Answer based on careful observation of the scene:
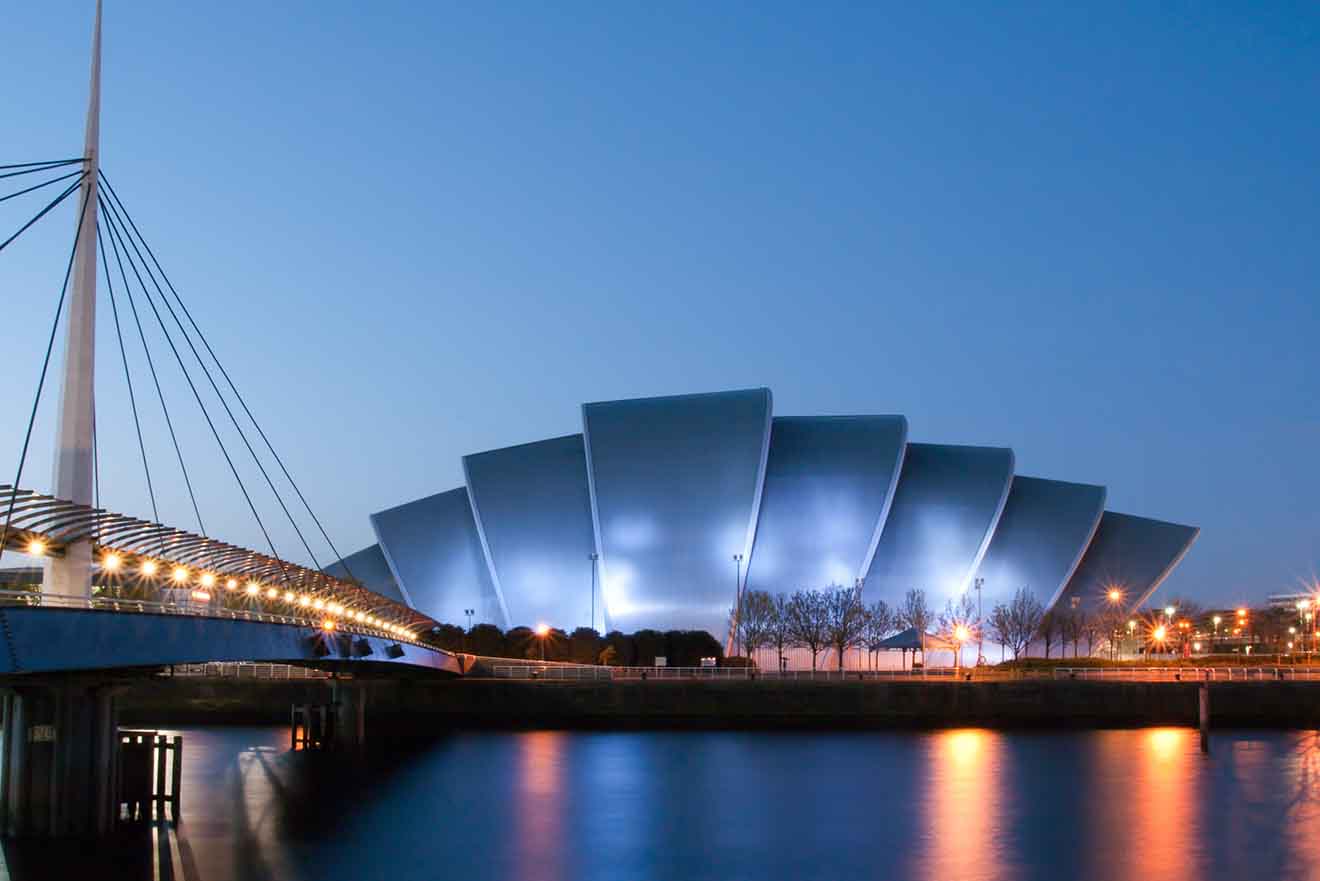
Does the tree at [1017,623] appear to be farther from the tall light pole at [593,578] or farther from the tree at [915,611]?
the tall light pole at [593,578]

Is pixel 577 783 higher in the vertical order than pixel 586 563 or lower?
lower

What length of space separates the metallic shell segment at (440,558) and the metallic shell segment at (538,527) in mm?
1334

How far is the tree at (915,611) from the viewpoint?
232 ft

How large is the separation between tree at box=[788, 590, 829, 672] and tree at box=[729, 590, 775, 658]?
39.8 inches

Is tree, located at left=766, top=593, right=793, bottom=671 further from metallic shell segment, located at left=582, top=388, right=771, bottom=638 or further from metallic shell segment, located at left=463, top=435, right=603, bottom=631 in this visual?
metallic shell segment, located at left=463, top=435, right=603, bottom=631

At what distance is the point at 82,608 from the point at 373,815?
13.6 meters

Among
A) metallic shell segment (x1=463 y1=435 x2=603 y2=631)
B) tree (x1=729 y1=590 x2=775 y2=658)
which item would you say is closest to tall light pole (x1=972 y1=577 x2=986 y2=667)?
tree (x1=729 y1=590 x2=775 y2=658)

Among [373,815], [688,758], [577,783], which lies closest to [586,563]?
[688,758]

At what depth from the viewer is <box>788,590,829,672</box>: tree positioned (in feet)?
224

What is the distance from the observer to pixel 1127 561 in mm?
77625

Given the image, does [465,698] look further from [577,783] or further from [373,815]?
[373,815]

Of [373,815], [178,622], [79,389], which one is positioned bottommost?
[373,815]

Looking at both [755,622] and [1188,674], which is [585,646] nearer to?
[755,622]

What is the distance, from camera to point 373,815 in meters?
31.4
